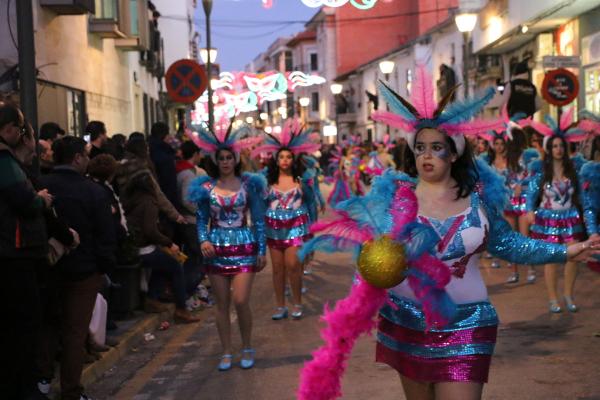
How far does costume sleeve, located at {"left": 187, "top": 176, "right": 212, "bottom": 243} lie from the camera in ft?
25.4

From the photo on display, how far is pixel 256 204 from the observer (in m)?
7.89

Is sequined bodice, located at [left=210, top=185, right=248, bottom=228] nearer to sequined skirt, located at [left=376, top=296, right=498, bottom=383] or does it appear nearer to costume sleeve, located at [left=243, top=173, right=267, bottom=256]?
costume sleeve, located at [left=243, top=173, right=267, bottom=256]

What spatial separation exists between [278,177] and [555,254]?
6.34 meters

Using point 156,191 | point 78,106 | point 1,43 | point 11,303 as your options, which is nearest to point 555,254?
point 11,303

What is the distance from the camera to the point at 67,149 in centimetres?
627

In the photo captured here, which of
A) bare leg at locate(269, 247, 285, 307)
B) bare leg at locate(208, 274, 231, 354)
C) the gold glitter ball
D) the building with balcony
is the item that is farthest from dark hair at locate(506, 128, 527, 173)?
the gold glitter ball

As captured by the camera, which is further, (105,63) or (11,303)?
(105,63)

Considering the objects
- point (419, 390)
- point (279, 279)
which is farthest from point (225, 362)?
point (419, 390)

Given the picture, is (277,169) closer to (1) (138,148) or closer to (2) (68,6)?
(1) (138,148)

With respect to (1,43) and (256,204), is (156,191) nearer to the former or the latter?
(256,204)

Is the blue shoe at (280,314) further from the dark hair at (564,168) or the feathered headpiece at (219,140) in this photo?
the dark hair at (564,168)

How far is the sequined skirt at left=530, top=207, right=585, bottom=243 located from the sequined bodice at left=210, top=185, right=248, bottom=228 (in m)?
3.63

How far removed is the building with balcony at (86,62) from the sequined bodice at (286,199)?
Answer: 3719mm

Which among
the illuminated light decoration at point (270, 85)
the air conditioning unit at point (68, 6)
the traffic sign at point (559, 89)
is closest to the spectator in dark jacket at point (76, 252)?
the air conditioning unit at point (68, 6)
